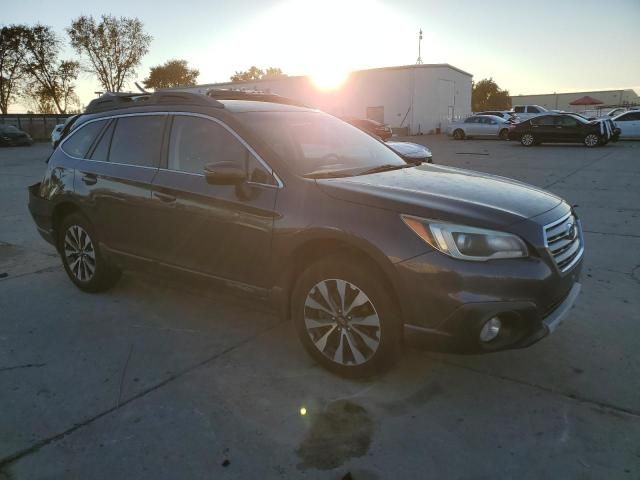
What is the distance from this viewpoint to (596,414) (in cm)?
278

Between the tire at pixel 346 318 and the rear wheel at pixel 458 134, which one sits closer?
the tire at pixel 346 318

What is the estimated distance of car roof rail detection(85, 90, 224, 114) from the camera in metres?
3.88

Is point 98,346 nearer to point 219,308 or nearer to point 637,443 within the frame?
point 219,308

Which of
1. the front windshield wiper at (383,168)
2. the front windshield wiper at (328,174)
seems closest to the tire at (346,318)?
the front windshield wiper at (328,174)

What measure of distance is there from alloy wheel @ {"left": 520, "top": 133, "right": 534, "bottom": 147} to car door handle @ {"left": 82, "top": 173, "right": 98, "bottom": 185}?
2229 centimetres

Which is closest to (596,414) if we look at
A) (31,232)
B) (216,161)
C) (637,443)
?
(637,443)

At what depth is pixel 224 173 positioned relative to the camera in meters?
3.27

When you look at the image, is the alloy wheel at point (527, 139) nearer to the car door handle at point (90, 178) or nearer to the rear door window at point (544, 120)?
the rear door window at point (544, 120)

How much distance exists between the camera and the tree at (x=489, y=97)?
7244cm

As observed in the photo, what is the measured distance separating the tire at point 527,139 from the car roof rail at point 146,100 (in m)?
21.8

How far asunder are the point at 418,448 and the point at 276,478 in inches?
28.5

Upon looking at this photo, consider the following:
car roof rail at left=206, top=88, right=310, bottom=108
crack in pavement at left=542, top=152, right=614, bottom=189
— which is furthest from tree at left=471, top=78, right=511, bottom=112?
car roof rail at left=206, top=88, right=310, bottom=108

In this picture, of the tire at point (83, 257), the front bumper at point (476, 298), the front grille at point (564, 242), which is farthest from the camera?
the tire at point (83, 257)

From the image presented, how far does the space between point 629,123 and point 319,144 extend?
2566cm
